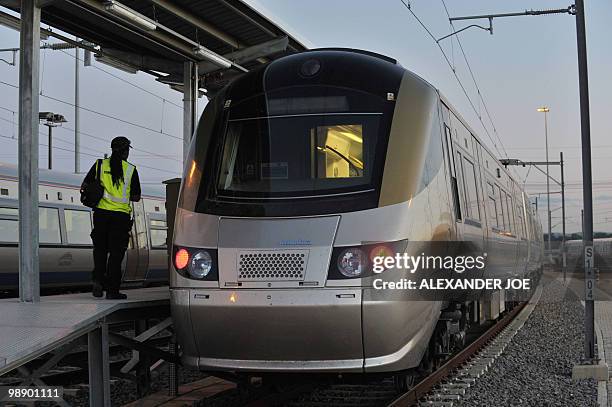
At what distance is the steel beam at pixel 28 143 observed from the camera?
728 centimetres

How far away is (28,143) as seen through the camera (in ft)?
24.1

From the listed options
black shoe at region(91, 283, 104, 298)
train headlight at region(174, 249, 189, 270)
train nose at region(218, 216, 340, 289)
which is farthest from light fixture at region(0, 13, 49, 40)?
train nose at region(218, 216, 340, 289)

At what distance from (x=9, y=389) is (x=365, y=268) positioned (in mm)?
2692

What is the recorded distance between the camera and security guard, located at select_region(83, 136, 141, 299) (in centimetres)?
715

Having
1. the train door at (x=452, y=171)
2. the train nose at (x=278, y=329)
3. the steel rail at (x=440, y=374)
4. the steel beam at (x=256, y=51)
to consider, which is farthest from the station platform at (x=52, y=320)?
the steel beam at (x=256, y=51)

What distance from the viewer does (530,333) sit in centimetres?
1407

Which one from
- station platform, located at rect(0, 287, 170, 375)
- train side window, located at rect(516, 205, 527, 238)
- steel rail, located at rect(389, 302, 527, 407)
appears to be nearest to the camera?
station platform, located at rect(0, 287, 170, 375)

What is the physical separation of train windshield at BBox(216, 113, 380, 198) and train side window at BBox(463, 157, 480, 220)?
2.33 metres

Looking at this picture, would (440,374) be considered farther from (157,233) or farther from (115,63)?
(157,233)

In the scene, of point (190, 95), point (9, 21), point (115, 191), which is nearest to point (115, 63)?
point (190, 95)

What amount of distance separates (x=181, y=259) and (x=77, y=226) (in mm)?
9932

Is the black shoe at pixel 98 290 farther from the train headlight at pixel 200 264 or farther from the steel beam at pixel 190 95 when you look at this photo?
the steel beam at pixel 190 95

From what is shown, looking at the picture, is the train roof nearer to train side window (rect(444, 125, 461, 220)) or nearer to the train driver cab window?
the train driver cab window

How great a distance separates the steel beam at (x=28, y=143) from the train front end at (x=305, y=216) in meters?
1.82
